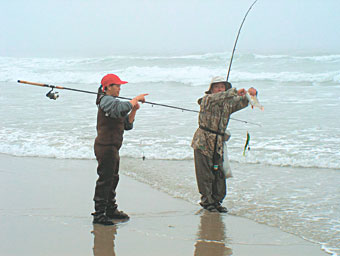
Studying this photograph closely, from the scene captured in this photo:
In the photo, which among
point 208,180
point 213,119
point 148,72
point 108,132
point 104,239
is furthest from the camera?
point 148,72

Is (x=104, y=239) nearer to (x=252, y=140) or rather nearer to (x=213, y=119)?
(x=213, y=119)

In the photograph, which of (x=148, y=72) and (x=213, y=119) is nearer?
(x=213, y=119)

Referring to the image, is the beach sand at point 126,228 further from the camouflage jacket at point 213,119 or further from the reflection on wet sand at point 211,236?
the camouflage jacket at point 213,119

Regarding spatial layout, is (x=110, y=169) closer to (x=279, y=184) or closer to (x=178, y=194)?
(x=178, y=194)

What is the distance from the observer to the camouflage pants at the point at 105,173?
4082 millimetres

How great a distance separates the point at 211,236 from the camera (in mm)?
4148

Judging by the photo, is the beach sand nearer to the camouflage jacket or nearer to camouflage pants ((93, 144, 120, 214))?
camouflage pants ((93, 144, 120, 214))

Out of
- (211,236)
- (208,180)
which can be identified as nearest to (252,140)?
(208,180)

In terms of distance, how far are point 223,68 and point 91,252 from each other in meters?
22.0

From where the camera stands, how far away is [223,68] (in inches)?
989

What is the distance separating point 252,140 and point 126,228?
15.3ft

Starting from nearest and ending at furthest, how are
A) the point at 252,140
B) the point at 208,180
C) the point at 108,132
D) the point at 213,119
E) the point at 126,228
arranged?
the point at 108,132 → the point at 126,228 → the point at 213,119 → the point at 208,180 → the point at 252,140

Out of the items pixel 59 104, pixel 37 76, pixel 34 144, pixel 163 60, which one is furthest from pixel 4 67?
pixel 34 144

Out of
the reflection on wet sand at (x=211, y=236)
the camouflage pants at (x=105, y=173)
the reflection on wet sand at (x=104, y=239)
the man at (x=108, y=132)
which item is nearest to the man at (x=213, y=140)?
the reflection on wet sand at (x=211, y=236)
